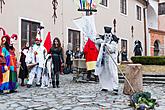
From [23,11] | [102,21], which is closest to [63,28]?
[23,11]

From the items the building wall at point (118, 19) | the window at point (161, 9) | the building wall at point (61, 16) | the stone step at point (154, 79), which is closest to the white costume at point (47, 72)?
the building wall at point (61, 16)

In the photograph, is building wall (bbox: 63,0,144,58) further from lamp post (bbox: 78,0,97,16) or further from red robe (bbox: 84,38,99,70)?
lamp post (bbox: 78,0,97,16)

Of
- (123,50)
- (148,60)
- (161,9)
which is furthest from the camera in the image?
(161,9)

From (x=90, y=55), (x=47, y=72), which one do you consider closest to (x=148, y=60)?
(x=90, y=55)

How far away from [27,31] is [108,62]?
6.50 m

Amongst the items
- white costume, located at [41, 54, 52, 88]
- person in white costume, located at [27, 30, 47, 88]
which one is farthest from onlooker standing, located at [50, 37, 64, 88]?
person in white costume, located at [27, 30, 47, 88]

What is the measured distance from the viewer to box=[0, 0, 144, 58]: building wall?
513 inches

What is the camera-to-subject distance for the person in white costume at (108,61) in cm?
848

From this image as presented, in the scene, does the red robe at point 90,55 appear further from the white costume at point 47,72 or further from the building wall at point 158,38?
the building wall at point 158,38

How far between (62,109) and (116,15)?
16664 mm

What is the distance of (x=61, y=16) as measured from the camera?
1616cm

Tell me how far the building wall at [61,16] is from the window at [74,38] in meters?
0.29

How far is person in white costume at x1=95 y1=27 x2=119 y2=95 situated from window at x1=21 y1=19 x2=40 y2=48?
19.3ft

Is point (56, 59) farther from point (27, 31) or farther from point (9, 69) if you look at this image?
point (27, 31)
